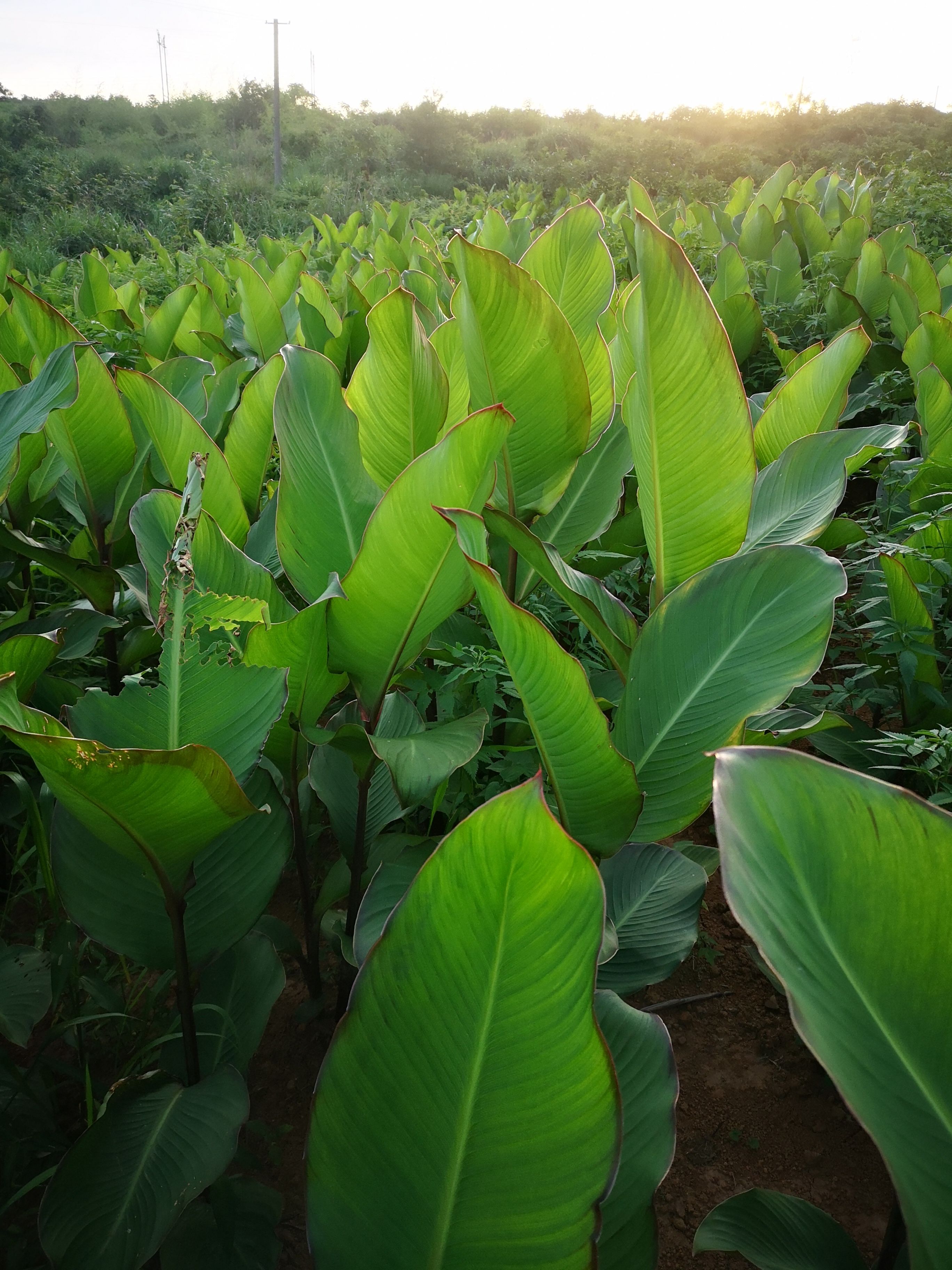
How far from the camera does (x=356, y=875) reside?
99 centimetres

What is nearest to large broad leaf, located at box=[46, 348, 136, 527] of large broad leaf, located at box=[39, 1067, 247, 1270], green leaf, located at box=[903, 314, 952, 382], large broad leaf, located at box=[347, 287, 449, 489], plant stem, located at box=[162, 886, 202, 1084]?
large broad leaf, located at box=[347, 287, 449, 489]

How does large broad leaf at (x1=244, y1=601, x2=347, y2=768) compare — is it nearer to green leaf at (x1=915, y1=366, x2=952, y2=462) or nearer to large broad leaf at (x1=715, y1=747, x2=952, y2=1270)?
large broad leaf at (x1=715, y1=747, x2=952, y2=1270)

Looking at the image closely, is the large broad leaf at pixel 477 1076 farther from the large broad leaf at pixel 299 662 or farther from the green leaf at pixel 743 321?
the green leaf at pixel 743 321

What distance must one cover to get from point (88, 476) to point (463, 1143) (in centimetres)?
118

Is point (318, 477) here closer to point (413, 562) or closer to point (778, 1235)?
point (413, 562)

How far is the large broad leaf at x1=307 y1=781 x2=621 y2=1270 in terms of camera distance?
0.45 metres

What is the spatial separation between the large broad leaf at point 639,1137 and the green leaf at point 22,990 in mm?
680

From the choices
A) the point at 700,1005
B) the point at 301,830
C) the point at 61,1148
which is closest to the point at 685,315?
the point at 301,830

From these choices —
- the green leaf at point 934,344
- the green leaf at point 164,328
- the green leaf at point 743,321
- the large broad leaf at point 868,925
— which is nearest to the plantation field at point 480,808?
the large broad leaf at point 868,925

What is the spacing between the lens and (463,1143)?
0.48m

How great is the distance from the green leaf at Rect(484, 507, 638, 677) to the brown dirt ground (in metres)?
0.59

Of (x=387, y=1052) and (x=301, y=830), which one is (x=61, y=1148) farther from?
(x=387, y=1052)

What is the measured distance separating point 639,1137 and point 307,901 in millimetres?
590

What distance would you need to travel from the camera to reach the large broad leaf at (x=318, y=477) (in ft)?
2.98
